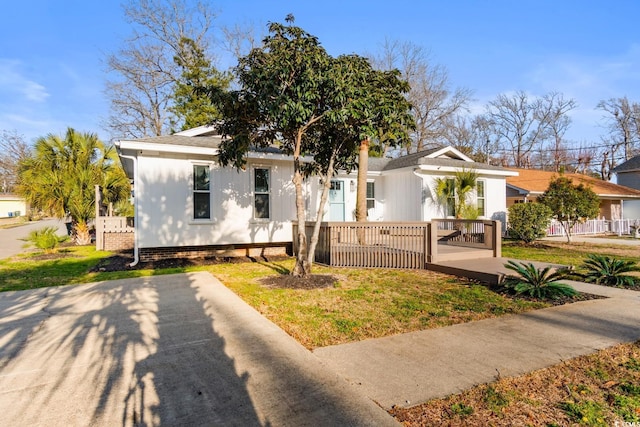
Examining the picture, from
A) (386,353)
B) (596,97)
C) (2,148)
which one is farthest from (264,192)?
(2,148)

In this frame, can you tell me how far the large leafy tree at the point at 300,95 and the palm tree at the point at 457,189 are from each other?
326 inches

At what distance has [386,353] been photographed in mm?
3721

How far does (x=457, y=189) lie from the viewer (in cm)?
1478

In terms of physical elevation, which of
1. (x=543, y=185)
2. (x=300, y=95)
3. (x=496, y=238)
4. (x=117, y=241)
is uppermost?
(x=300, y=95)

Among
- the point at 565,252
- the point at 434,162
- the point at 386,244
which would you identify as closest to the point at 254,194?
the point at 386,244

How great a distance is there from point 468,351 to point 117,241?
13900 mm

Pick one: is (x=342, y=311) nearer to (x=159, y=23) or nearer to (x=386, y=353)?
(x=386, y=353)

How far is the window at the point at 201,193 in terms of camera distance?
10.5 m

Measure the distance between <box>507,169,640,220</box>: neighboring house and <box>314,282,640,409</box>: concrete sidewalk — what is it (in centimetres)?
1684

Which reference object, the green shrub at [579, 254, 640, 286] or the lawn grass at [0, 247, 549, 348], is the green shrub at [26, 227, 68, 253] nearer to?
the lawn grass at [0, 247, 549, 348]

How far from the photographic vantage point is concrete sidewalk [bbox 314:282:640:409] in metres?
3.04

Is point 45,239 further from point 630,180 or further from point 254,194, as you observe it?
point 630,180

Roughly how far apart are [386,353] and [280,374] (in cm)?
117

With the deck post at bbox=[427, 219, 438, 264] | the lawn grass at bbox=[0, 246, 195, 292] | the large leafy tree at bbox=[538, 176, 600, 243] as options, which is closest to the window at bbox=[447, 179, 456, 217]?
the large leafy tree at bbox=[538, 176, 600, 243]
